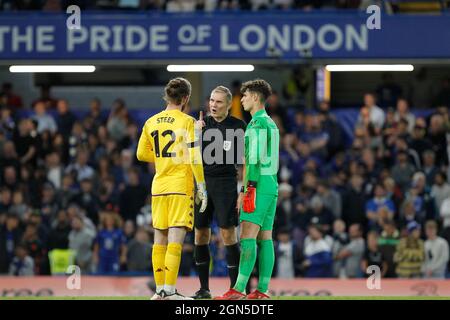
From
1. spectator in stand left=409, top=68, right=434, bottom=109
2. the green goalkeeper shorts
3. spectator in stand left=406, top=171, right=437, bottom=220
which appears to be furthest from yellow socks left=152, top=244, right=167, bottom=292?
spectator in stand left=409, top=68, right=434, bottom=109

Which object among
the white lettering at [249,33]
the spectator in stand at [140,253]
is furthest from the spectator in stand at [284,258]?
the white lettering at [249,33]

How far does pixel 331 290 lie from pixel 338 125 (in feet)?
15.1

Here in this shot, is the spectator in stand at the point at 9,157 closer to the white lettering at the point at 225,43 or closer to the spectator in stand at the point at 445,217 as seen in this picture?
the white lettering at the point at 225,43

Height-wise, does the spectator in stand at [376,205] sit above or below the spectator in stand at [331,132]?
below

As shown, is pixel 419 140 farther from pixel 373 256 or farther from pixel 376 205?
pixel 373 256

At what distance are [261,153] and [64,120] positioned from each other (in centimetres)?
1148

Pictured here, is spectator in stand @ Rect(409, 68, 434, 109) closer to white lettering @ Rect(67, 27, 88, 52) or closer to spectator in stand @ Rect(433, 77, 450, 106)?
spectator in stand @ Rect(433, 77, 450, 106)

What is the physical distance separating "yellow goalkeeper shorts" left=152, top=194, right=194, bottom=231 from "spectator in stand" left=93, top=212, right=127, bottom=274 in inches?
344

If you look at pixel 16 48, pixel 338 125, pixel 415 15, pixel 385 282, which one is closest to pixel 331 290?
pixel 385 282

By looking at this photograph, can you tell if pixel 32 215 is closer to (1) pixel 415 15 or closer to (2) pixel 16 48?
(2) pixel 16 48

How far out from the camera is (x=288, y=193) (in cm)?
2180

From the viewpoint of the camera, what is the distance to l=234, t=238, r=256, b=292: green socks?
40.8ft

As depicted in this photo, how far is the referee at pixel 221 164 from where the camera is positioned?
497 inches

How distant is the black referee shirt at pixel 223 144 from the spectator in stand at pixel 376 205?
8.99m
